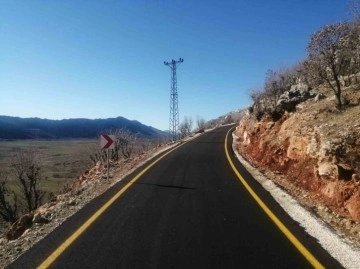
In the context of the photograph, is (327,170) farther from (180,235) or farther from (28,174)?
(28,174)

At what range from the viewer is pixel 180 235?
8.38 meters

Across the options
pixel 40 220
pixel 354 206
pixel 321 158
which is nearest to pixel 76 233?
pixel 40 220

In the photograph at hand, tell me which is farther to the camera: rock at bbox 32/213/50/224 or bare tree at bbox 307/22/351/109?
bare tree at bbox 307/22/351/109

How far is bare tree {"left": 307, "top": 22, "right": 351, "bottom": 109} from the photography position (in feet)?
57.9

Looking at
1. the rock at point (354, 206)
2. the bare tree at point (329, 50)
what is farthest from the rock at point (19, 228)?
the bare tree at point (329, 50)

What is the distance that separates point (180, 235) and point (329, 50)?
507 inches

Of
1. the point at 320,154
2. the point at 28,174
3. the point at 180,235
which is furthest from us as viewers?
the point at 28,174

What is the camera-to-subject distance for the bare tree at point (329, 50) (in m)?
17.6

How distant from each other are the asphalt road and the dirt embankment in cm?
132

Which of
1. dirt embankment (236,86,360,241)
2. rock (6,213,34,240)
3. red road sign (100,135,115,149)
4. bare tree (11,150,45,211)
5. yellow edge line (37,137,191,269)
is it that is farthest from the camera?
bare tree (11,150,45,211)

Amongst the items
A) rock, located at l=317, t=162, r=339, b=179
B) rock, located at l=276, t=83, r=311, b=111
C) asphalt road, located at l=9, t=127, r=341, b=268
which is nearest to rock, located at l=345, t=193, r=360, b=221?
rock, located at l=317, t=162, r=339, b=179

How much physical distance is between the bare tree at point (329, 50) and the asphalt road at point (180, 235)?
24.9 ft

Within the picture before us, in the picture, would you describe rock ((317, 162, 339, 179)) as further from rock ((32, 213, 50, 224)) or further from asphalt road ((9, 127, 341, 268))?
rock ((32, 213, 50, 224))

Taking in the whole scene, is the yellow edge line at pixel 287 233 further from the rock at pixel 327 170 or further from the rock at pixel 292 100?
the rock at pixel 292 100
